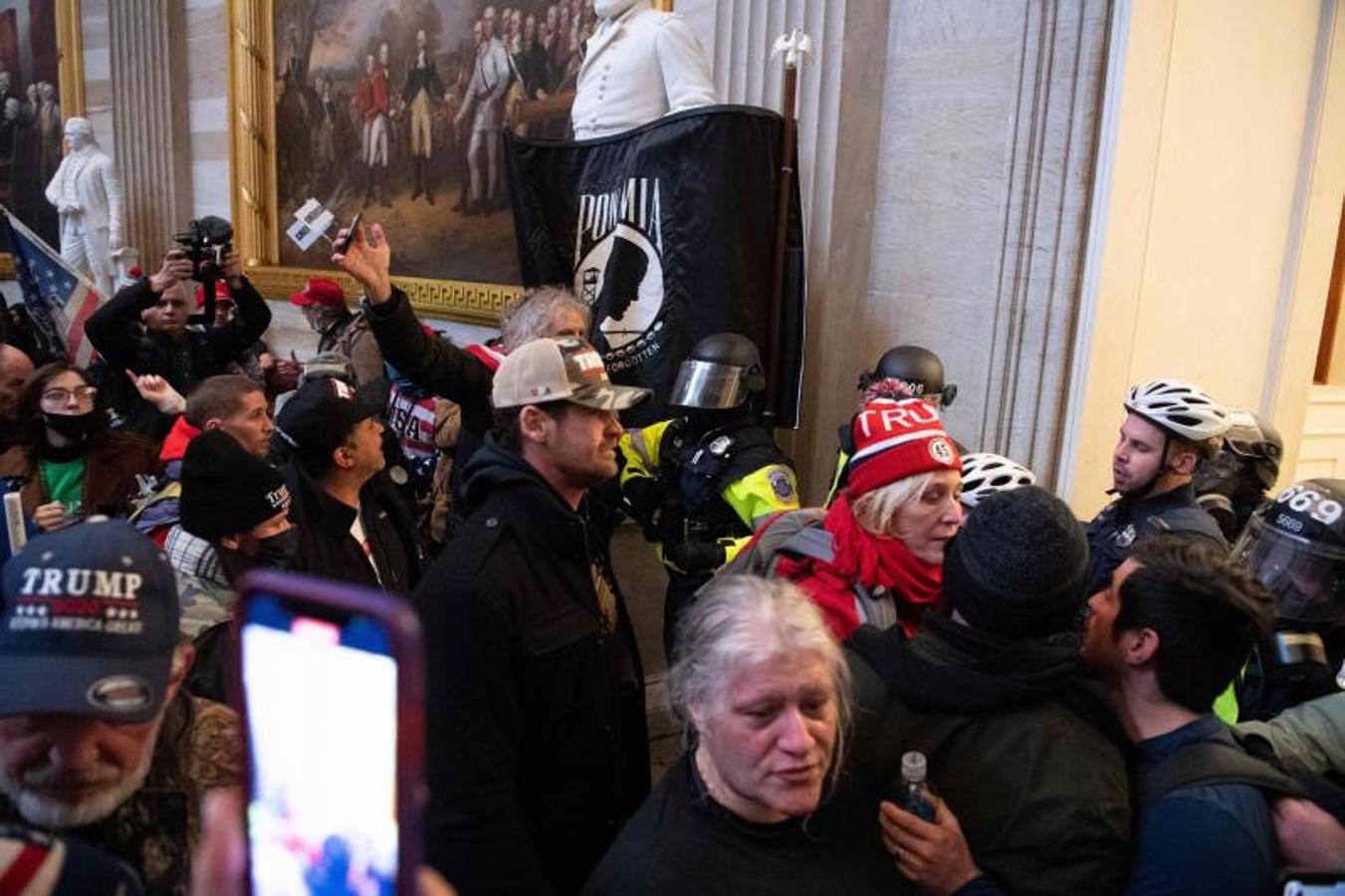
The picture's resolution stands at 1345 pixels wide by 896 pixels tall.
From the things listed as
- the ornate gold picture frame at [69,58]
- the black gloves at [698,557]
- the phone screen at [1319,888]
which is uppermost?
the ornate gold picture frame at [69,58]

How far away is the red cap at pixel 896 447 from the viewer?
205 cm

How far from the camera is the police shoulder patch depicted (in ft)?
10.1

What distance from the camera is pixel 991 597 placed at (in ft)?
4.58

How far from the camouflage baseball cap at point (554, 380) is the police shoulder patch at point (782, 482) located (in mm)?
1119

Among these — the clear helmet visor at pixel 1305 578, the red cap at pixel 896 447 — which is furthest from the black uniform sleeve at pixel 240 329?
the clear helmet visor at pixel 1305 578

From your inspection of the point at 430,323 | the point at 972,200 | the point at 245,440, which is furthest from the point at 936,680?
the point at 430,323

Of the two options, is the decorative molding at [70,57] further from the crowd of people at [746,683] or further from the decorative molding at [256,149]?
the crowd of people at [746,683]

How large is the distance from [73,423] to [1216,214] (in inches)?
179

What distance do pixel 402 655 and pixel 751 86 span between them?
416 centimetres

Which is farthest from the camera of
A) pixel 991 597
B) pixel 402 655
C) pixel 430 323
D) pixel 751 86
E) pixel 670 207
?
pixel 430 323

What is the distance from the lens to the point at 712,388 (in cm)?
324

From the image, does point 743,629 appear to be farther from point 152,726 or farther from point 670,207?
point 670,207

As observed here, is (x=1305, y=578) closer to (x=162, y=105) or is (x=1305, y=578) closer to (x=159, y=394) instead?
(x=159, y=394)

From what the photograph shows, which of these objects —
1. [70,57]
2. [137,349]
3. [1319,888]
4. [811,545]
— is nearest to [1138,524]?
[811,545]
